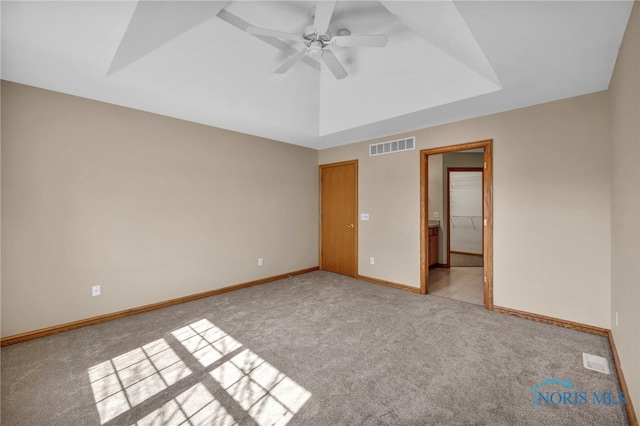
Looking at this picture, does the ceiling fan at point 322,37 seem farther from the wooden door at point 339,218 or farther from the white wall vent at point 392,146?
the wooden door at point 339,218

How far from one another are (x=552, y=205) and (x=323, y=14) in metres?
3.13

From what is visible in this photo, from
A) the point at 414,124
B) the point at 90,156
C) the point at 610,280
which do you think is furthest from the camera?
the point at 414,124

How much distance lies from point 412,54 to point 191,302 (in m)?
4.28

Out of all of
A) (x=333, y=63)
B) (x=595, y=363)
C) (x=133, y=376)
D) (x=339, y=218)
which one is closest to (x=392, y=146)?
(x=339, y=218)

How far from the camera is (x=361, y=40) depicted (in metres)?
2.34

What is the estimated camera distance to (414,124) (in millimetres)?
3828

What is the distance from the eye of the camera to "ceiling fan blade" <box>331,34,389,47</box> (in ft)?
7.51

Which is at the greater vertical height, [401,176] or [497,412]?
[401,176]

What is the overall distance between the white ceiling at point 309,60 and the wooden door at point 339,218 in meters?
1.17

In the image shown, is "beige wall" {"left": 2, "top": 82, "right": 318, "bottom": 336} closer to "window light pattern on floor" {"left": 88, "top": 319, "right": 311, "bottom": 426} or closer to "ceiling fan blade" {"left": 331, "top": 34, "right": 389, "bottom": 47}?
"window light pattern on floor" {"left": 88, "top": 319, "right": 311, "bottom": 426}

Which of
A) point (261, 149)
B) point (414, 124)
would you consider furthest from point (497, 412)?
point (261, 149)

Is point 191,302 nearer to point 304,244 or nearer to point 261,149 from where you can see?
point 304,244

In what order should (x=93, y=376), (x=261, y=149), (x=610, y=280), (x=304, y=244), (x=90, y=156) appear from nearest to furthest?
(x=93, y=376), (x=610, y=280), (x=90, y=156), (x=261, y=149), (x=304, y=244)

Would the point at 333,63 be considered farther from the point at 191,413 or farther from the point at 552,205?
the point at 191,413
